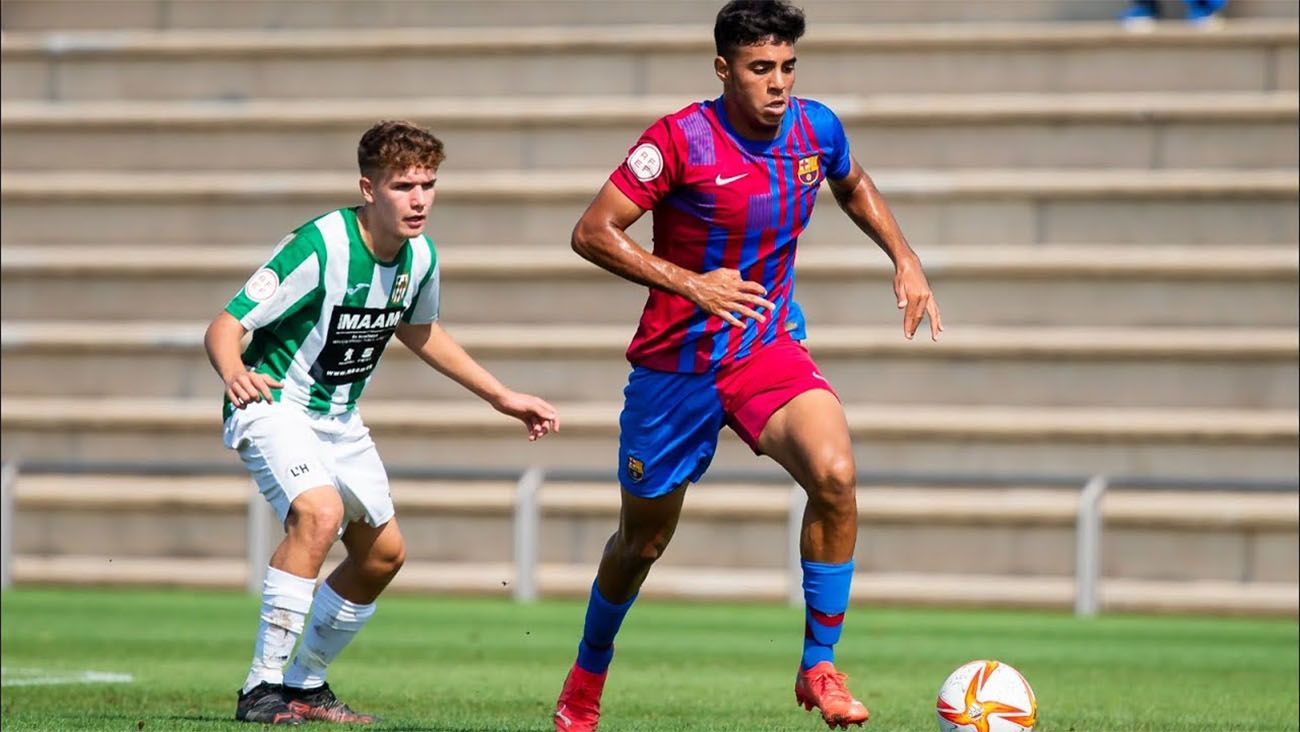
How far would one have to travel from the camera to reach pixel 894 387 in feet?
52.9

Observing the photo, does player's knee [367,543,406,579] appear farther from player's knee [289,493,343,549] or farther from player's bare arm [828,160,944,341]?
player's bare arm [828,160,944,341]

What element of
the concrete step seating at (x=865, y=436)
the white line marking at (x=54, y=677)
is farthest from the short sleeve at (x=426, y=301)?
the concrete step seating at (x=865, y=436)

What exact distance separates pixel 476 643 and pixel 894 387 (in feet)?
19.6

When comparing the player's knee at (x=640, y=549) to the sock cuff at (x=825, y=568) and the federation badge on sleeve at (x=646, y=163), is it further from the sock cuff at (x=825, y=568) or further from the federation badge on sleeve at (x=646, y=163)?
the federation badge on sleeve at (x=646, y=163)

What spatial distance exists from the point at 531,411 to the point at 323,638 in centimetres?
108

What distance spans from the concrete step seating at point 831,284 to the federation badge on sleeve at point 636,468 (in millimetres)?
10188

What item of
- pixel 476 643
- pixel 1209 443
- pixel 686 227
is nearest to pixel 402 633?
pixel 476 643

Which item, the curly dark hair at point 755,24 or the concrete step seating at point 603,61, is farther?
the concrete step seating at point 603,61

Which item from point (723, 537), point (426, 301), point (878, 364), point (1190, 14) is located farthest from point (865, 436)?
point (426, 301)

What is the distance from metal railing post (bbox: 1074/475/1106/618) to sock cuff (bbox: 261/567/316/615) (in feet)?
26.1

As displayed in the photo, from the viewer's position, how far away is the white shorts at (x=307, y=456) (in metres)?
6.61

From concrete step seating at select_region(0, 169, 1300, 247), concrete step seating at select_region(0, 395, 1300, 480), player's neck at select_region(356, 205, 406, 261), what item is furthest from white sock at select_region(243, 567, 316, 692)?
concrete step seating at select_region(0, 169, 1300, 247)

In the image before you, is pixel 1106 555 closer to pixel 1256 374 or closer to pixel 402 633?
pixel 1256 374

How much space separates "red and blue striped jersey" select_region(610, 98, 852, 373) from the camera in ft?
20.1
